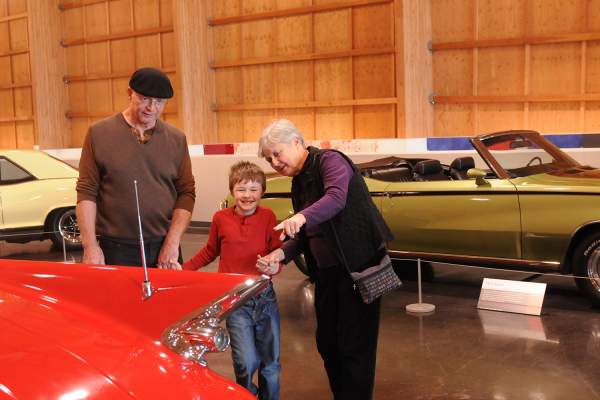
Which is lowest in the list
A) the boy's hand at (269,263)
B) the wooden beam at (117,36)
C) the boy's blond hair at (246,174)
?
the boy's hand at (269,263)

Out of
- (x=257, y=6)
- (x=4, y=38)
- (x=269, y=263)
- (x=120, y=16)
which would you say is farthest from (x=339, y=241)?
(x=4, y=38)

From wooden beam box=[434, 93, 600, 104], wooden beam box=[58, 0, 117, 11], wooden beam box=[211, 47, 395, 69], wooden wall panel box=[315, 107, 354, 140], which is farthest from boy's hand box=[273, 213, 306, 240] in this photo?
wooden beam box=[58, 0, 117, 11]

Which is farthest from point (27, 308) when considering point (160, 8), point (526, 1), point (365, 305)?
point (160, 8)

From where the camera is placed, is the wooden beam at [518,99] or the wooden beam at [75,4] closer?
the wooden beam at [518,99]

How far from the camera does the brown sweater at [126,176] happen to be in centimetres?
319

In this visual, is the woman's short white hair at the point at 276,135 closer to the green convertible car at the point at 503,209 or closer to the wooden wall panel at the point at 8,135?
the green convertible car at the point at 503,209

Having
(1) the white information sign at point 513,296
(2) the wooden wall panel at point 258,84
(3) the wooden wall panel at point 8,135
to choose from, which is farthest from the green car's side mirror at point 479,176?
(3) the wooden wall panel at point 8,135

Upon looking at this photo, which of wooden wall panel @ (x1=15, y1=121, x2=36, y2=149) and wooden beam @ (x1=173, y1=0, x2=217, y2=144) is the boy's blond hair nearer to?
wooden beam @ (x1=173, y1=0, x2=217, y2=144)

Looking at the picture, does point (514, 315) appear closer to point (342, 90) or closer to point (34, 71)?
point (342, 90)

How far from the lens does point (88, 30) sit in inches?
582

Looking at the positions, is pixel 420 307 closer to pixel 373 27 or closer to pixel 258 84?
pixel 373 27

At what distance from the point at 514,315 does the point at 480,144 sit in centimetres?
151

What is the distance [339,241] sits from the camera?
307cm

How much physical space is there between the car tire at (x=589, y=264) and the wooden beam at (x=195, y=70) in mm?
8228
